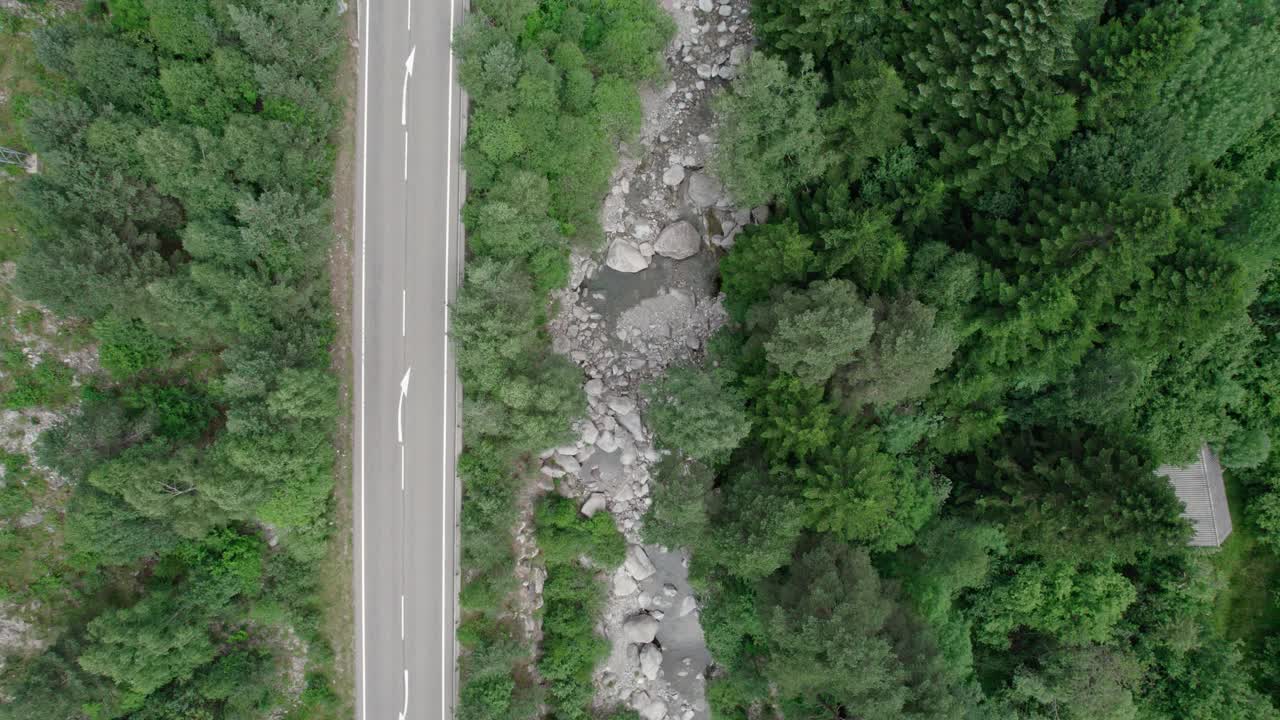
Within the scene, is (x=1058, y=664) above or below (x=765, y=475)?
below

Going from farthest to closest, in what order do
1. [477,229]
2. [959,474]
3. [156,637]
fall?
[959,474], [477,229], [156,637]

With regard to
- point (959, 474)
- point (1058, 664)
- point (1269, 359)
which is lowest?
point (1058, 664)

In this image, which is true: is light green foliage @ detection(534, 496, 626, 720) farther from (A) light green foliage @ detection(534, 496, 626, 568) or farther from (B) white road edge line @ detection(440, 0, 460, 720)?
(B) white road edge line @ detection(440, 0, 460, 720)

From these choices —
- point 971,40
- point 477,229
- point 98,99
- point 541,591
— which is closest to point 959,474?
point 971,40

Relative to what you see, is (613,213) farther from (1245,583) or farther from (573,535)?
(1245,583)

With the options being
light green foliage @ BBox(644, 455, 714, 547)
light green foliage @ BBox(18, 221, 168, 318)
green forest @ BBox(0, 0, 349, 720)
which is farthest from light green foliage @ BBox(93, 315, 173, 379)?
light green foliage @ BBox(644, 455, 714, 547)

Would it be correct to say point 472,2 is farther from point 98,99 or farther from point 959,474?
point 959,474

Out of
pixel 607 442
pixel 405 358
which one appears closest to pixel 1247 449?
pixel 607 442
